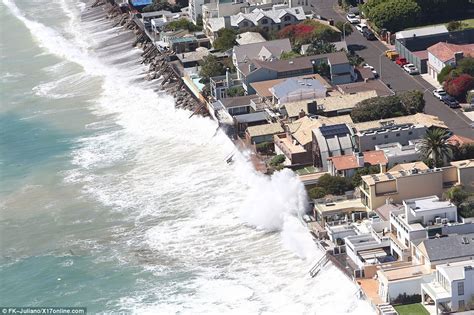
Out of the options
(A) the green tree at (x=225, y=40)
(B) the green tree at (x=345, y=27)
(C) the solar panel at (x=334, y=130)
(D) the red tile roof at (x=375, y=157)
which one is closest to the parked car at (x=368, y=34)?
(B) the green tree at (x=345, y=27)

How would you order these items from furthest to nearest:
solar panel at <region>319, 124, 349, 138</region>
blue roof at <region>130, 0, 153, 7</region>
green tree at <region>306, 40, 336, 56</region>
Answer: blue roof at <region>130, 0, 153, 7</region>, green tree at <region>306, 40, 336, 56</region>, solar panel at <region>319, 124, 349, 138</region>

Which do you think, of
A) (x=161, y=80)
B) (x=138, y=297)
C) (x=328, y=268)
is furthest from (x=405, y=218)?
(x=161, y=80)

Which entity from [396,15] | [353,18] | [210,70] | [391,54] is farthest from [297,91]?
[353,18]

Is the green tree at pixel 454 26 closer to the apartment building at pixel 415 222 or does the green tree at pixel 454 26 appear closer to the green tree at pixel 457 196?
the green tree at pixel 457 196

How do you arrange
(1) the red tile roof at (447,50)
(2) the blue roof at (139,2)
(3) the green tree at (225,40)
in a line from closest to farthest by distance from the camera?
(1) the red tile roof at (447,50) → (3) the green tree at (225,40) → (2) the blue roof at (139,2)

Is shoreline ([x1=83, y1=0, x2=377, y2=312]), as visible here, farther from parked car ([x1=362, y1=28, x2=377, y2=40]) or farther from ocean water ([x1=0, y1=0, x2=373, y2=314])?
parked car ([x1=362, y1=28, x2=377, y2=40])

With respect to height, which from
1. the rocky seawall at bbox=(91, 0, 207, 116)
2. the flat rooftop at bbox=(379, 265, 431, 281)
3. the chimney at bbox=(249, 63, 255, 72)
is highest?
the flat rooftop at bbox=(379, 265, 431, 281)

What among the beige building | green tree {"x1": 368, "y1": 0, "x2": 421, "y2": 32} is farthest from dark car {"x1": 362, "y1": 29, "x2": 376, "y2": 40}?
the beige building
